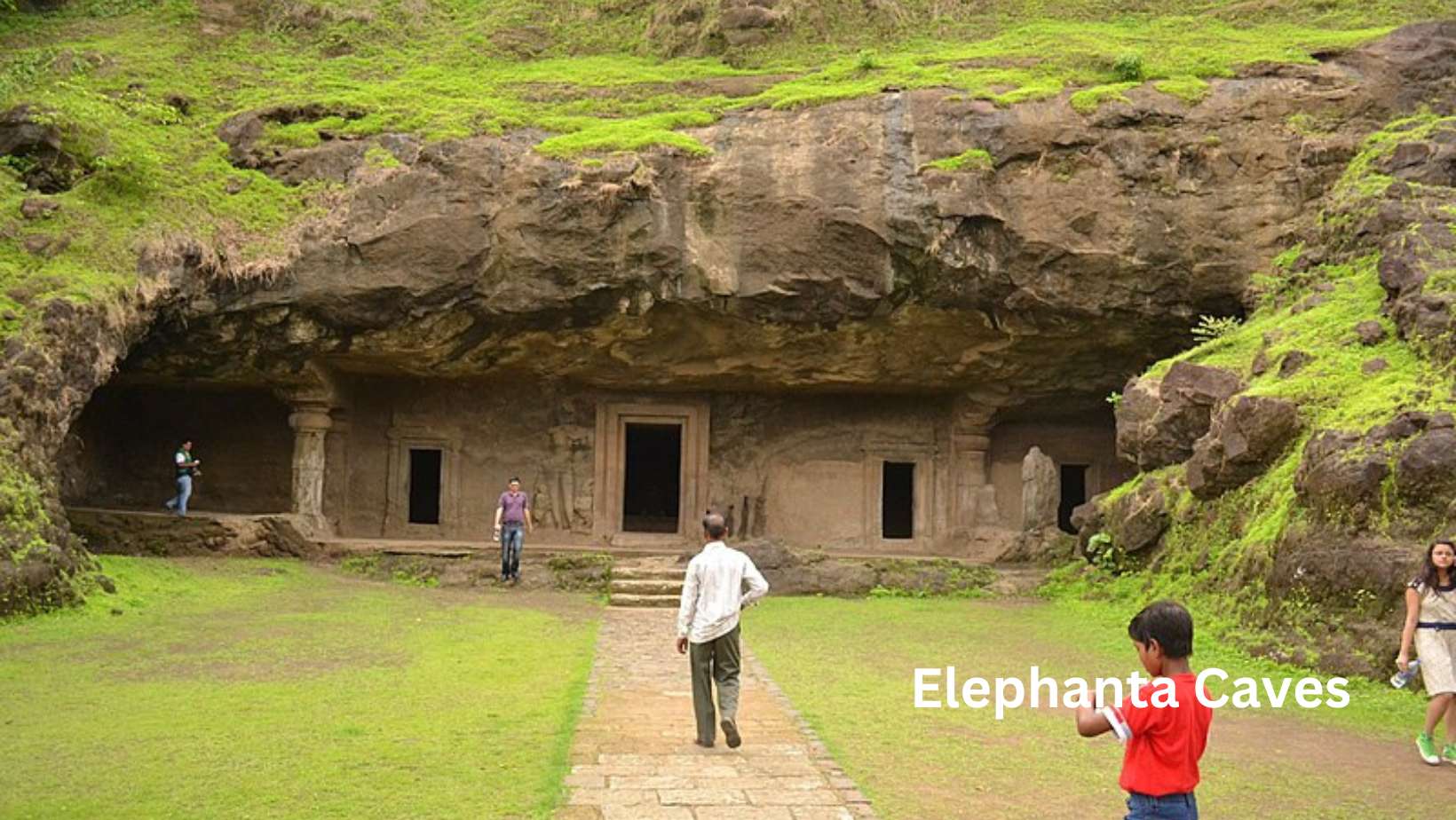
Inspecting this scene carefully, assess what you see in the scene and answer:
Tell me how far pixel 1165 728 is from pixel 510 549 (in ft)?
45.5

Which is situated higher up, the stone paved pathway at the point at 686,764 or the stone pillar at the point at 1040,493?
the stone pillar at the point at 1040,493

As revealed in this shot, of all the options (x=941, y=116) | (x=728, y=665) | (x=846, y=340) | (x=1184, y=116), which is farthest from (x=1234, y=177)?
(x=728, y=665)

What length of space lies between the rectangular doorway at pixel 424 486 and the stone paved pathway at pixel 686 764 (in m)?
14.4

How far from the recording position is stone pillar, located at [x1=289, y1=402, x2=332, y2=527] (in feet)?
65.9

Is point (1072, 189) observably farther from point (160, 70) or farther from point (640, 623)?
point (160, 70)

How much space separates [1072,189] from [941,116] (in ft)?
7.19

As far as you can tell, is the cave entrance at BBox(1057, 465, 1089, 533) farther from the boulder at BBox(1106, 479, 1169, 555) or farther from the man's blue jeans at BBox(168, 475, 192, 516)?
the man's blue jeans at BBox(168, 475, 192, 516)

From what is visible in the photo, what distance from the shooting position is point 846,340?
19766 millimetres

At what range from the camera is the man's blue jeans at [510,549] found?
660 inches

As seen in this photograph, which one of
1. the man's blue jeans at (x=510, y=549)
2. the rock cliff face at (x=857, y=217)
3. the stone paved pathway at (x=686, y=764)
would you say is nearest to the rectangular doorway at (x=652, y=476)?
the rock cliff face at (x=857, y=217)

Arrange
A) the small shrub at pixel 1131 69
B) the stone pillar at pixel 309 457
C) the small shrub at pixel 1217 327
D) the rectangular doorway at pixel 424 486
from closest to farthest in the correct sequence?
the small shrub at pixel 1217 327
the small shrub at pixel 1131 69
the stone pillar at pixel 309 457
the rectangular doorway at pixel 424 486

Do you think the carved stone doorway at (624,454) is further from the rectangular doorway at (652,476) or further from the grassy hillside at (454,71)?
the grassy hillside at (454,71)

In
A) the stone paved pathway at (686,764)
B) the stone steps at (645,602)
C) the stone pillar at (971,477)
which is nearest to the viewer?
the stone paved pathway at (686,764)

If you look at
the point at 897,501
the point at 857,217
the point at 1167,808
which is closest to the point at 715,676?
the point at 1167,808
